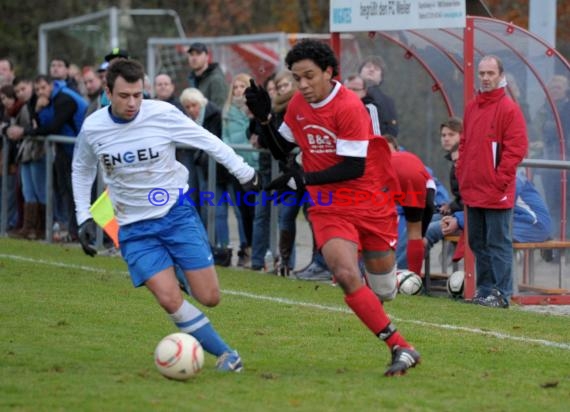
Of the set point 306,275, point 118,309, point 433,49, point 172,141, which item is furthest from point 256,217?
point 172,141

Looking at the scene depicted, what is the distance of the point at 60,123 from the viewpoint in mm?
16734

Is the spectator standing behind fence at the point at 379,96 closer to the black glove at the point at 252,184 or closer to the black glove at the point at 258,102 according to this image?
the black glove at the point at 258,102

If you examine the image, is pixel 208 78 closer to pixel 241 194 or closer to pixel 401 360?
pixel 241 194

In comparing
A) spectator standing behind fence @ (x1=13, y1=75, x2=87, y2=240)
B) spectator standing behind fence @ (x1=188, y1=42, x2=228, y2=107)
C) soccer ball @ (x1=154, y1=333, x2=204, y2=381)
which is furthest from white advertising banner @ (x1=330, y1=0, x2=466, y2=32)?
soccer ball @ (x1=154, y1=333, x2=204, y2=381)

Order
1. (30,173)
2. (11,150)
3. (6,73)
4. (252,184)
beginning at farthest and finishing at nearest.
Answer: (6,73) → (11,150) → (30,173) → (252,184)

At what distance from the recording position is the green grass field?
7.24 meters

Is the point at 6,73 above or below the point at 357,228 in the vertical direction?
above

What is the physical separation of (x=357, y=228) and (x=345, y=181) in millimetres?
304

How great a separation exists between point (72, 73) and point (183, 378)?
40.7 ft

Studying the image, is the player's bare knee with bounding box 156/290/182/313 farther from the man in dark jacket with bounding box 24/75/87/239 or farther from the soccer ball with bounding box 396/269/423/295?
the man in dark jacket with bounding box 24/75/87/239

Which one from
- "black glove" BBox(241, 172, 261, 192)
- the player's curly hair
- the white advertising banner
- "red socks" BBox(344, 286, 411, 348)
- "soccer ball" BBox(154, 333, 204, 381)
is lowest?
"soccer ball" BBox(154, 333, 204, 381)

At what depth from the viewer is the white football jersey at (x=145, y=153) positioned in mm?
8250

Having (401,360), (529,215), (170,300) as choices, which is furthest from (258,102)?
(529,215)

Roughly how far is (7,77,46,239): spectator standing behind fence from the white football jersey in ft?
29.2
